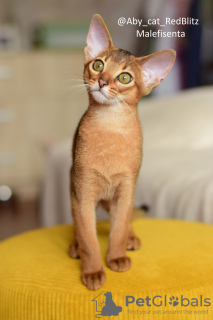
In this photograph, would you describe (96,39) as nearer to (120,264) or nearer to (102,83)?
(102,83)

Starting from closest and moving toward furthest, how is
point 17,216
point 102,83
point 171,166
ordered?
point 102,83, point 171,166, point 17,216

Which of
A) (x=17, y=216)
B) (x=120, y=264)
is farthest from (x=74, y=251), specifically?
(x=17, y=216)

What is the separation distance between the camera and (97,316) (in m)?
0.80

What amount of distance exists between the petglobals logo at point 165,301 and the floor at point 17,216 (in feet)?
6.32

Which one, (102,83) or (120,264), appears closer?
(102,83)

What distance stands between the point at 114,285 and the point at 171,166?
3.15ft

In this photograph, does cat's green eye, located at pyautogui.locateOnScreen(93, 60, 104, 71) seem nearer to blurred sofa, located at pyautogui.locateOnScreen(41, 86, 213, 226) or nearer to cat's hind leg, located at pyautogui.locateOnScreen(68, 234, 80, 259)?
cat's hind leg, located at pyautogui.locateOnScreen(68, 234, 80, 259)

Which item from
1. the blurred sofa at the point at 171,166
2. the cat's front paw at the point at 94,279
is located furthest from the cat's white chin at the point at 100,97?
the blurred sofa at the point at 171,166

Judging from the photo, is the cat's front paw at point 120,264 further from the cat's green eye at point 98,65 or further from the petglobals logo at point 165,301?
the cat's green eye at point 98,65

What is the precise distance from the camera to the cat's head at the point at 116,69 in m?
0.82

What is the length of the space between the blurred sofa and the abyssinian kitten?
0.47 m

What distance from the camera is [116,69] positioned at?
82 centimetres

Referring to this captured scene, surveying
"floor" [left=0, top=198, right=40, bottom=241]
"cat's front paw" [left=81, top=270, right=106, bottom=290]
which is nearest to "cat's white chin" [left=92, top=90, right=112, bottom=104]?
"cat's front paw" [left=81, top=270, right=106, bottom=290]

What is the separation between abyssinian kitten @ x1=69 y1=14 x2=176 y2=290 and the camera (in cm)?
83
